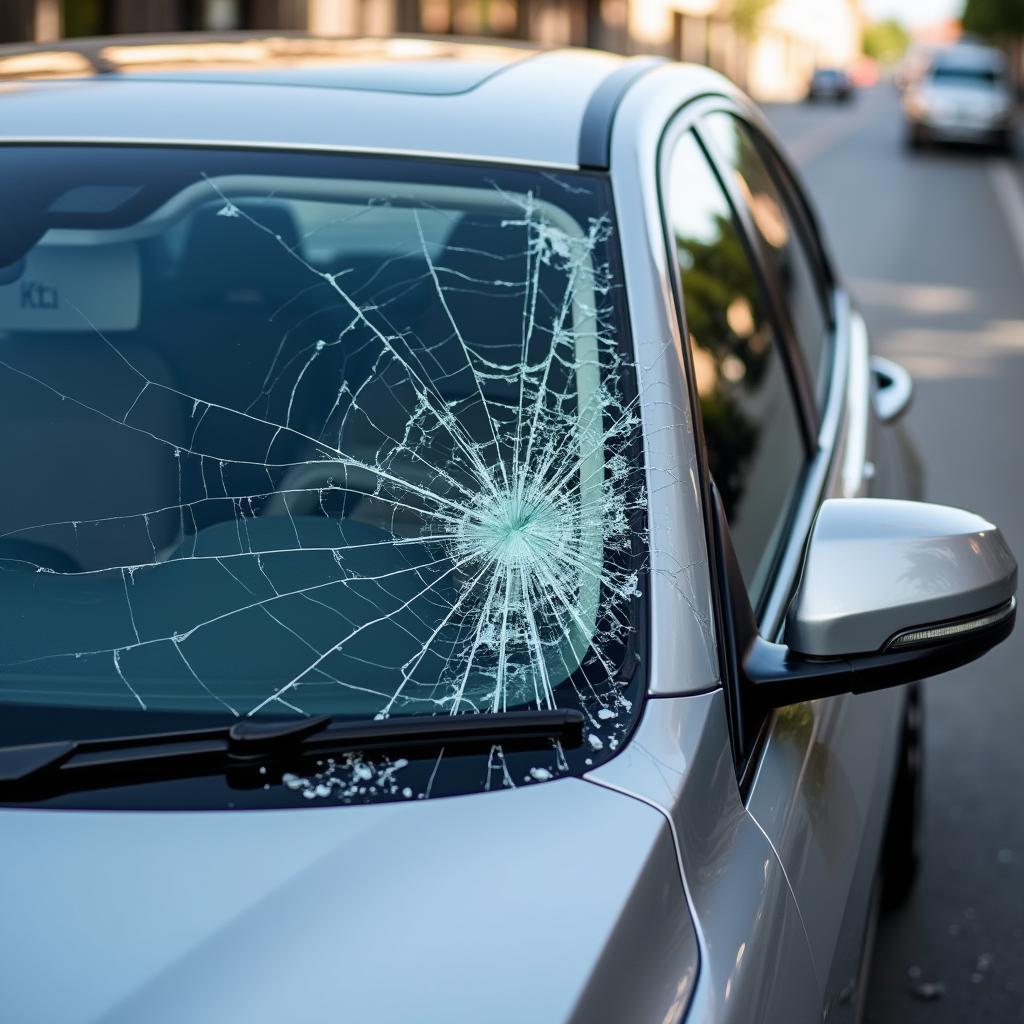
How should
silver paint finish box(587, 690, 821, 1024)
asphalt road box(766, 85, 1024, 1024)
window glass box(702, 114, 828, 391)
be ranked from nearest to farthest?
1. silver paint finish box(587, 690, 821, 1024)
2. window glass box(702, 114, 828, 391)
3. asphalt road box(766, 85, 1024, 1024)

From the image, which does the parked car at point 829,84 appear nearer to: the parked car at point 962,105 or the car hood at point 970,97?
the parked car at point 962,105

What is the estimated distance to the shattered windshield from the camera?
1.50m

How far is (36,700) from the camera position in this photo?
4.84 ft

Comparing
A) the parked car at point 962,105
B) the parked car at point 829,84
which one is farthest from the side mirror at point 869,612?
the parked car at point 829,84

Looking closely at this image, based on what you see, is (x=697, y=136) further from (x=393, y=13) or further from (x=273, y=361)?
(x=393, y=13)

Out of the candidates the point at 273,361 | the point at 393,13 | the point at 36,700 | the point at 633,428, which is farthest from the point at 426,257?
the point at 393,13

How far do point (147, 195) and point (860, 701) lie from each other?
123cm

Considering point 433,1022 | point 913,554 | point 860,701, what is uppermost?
point 913,554

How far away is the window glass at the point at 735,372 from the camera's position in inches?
80.7

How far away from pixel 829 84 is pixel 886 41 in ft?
311

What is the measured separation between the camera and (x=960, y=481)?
6.35 meters

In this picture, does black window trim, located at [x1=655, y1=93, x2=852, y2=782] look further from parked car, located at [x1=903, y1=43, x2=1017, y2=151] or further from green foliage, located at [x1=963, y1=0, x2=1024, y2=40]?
green foliage, located at [x1=963, y1=0, x2=1024, y2=40]

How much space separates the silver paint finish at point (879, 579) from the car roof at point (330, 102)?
25.3 inches

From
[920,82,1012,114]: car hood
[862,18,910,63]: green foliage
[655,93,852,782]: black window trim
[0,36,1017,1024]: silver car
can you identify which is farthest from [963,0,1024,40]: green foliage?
[862,18,910,63]: green foliage
